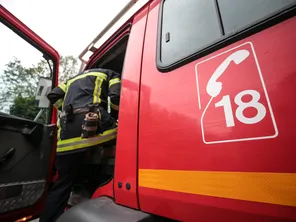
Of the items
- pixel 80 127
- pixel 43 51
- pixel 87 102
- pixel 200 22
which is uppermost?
pixel 43 51

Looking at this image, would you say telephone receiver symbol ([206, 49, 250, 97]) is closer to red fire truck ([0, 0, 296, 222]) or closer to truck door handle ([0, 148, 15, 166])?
red fire truck ([0, 0, 296, 222])

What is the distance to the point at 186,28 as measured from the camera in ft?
3.09

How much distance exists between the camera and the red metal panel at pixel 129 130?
964 millimetres

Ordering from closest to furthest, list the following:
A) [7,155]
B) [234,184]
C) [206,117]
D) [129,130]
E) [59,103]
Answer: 1. [234,184]
2. [206,117]
3. [129,130]
4. [7,155]
5. [59,103]

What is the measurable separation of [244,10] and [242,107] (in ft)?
1.38

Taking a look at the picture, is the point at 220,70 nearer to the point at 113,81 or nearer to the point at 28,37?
the point at 113,81

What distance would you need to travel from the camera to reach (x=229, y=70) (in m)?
0.70

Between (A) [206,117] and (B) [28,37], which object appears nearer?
(A) [206,117]

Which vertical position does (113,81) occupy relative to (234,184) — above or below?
above

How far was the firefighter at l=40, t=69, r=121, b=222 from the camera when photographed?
4.83 ft

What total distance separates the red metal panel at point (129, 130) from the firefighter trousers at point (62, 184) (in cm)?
69

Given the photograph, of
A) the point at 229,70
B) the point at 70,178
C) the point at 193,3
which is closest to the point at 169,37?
the point at 193,3

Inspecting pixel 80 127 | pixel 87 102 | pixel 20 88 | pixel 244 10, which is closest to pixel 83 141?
pixel 80 127

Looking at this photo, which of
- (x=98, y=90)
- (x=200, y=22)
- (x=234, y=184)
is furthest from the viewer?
(x=98, y=90)
